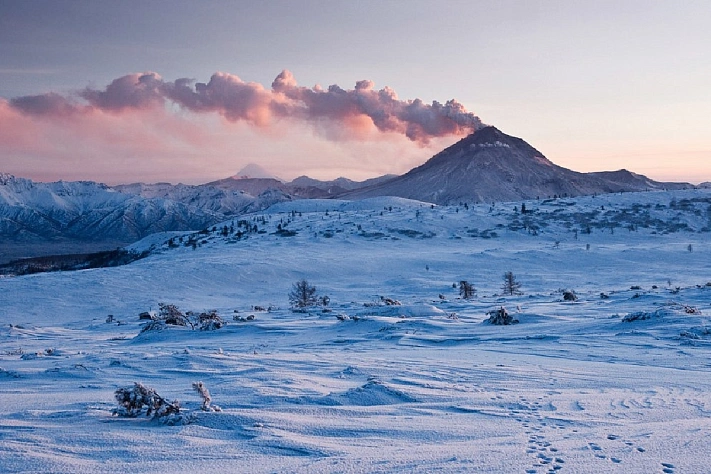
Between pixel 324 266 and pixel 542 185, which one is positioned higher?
pixel 542 185

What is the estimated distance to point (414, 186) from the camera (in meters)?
196

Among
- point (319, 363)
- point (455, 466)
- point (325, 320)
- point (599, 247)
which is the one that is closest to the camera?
point (455, 466)

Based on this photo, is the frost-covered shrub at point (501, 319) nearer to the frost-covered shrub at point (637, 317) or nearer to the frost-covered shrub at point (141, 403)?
the frost-covered shrub at point (637, 317)

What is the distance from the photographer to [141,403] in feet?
19.0

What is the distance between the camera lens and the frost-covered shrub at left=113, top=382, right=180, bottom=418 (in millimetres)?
5738

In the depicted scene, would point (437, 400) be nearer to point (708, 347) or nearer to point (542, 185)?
point (708, 347)

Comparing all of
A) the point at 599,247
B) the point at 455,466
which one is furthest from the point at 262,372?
→ the point at 599,247

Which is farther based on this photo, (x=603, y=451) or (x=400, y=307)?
(x=400, y=307)

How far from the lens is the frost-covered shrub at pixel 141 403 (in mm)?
5738

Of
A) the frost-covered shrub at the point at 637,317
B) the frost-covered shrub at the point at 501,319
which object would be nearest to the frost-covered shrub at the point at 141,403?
the frost-covered shrub at the point at 501,319

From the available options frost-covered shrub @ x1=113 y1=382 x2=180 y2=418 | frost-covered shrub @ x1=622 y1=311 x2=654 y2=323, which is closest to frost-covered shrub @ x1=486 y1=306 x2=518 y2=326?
frost-covered shrub @ x1=622 y1=311 x2=654 y2=323

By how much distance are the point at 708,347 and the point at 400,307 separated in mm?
7918

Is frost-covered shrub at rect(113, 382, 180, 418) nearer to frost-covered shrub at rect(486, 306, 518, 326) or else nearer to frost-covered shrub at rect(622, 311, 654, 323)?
frost-covered shrub at rect(486, 306, 518, 326)

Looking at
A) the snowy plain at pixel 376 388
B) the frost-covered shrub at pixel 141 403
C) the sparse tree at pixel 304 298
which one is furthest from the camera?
the sparse tree at pixel 304 298
